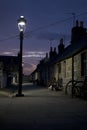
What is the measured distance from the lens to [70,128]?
8.55 m

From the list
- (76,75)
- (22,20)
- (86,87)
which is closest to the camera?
(86,87)

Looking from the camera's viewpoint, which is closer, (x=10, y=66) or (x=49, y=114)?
(x=49, y=114)

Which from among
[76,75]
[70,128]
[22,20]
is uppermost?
[22,20]

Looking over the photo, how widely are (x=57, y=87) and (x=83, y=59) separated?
985 centimetres

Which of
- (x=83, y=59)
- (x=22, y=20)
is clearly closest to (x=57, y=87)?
(x=83, y=59)

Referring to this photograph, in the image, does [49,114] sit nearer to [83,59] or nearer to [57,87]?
[83,59]

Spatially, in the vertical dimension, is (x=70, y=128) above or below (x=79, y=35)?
below

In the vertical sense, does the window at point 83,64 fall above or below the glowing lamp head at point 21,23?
below

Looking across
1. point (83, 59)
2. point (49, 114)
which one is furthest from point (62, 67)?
point (49, 114)

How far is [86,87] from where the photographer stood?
→ 19797 mm

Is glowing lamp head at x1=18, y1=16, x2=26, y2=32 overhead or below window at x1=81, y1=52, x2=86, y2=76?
overhead

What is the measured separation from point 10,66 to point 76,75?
92.6ft

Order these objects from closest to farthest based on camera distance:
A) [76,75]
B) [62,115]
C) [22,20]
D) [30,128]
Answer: [30,128] → [62,115] → [22,20] → [76,75]

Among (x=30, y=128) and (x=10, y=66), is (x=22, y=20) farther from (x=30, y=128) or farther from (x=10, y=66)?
(x=10, y=66)
